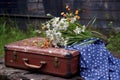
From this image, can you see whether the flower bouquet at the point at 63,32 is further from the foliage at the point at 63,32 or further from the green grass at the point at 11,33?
the green grass at the point at 11,33

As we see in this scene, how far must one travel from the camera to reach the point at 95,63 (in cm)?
322

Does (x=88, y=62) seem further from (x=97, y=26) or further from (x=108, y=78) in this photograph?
(x=97, y=26)

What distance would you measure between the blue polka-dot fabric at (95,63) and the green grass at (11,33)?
294 cm

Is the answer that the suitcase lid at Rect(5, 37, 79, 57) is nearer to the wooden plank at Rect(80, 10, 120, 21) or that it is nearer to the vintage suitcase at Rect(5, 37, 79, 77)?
the vintage suitcase at Rect(5, 37, 79, 77)

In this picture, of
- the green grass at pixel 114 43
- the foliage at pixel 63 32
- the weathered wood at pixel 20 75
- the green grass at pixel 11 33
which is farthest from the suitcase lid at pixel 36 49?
the green grass at pixel 11 33

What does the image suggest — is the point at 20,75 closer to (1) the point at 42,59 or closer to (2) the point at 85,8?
(1) the point at 42,59

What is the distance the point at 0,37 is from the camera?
6.39 metres

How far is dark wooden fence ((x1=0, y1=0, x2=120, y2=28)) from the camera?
5.83 meters

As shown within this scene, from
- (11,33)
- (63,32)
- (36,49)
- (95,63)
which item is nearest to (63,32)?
(63,32)

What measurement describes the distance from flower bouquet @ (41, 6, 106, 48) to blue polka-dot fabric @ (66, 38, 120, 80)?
9cm

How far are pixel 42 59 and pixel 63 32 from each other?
1.23ft

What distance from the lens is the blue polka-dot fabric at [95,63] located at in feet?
10.3

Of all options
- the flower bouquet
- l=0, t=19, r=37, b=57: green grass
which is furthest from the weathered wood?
l=0, t=19, r=37, b=57: green grass

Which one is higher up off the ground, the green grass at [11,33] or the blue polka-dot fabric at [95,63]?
the blue polka-dot fabric at [95,63]
